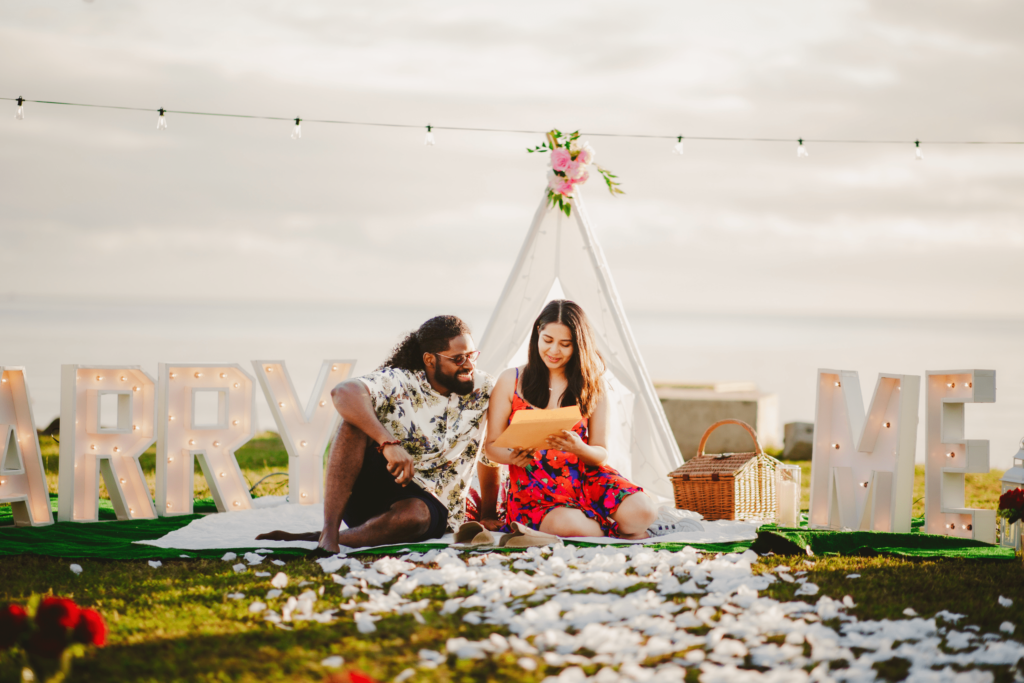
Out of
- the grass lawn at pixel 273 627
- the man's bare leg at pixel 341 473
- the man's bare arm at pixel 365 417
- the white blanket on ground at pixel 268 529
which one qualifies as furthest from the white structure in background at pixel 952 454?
the man's bare leg at pixel 341 473

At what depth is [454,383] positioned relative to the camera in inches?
179

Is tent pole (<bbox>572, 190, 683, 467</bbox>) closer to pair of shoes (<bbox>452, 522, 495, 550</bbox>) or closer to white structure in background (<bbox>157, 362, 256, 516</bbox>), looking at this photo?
pair of shoes (<bbox>452, 522, 495, 550</bbox>)

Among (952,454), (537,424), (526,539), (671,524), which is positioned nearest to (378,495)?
(526,539)

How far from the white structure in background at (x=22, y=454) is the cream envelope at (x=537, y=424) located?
2.77 m

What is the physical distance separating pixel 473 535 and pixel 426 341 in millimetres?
1021

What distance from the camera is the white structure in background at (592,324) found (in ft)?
20.1

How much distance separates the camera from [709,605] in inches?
124

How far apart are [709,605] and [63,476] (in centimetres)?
386

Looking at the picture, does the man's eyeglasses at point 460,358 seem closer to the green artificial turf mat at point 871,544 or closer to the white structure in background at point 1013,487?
the green artificial turf mat at point 871,544

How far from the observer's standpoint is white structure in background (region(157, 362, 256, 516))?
5301 mm

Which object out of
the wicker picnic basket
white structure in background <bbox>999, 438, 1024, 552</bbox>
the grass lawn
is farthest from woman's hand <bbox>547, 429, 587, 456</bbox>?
white structure in background <bbox>999, 438, 1024, 552</bbox>

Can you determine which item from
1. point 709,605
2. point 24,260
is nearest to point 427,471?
point 709,605

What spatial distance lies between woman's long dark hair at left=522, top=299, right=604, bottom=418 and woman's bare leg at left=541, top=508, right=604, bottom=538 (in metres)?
0.54

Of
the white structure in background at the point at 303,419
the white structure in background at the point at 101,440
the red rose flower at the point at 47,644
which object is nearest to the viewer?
the red rose flower at the point at 47,644
